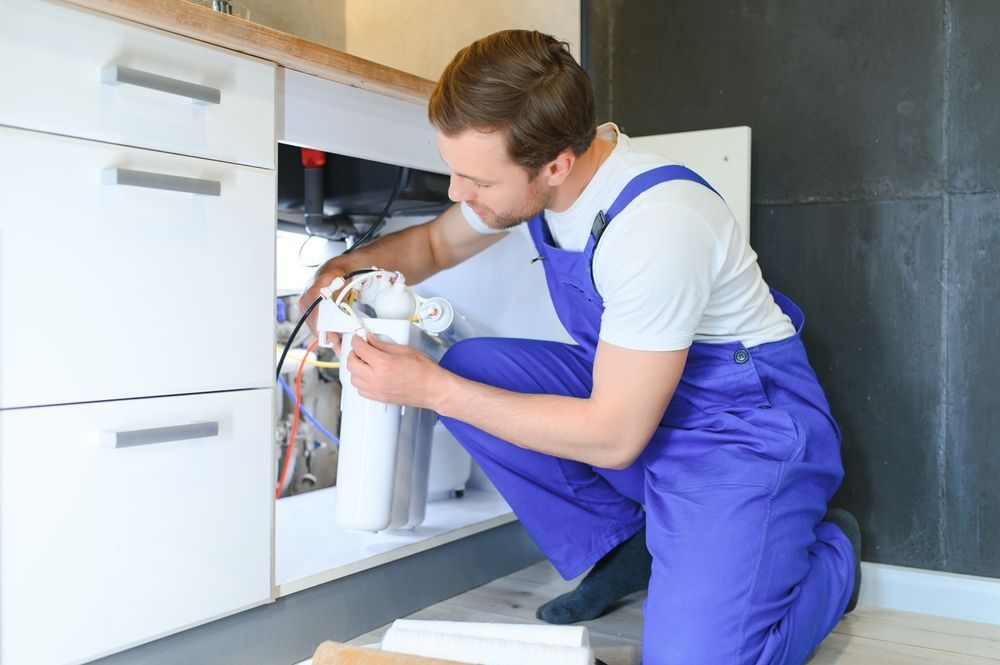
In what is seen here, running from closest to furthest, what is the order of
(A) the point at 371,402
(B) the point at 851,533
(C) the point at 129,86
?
(C) the point at 129,86 < (A) the point at 371,402 < (B) the point at 851,533

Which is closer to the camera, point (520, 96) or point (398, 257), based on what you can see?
point (520, 96)

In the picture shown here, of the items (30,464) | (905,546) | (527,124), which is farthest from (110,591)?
(905,546)

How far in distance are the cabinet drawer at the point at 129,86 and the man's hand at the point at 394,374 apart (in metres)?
0.31

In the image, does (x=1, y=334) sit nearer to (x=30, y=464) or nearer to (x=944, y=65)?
(x=30, y=464)

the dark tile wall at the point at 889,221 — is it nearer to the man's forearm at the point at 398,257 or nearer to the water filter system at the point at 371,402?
the man's forearm at the point at 398,257

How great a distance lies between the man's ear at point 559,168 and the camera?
1253mm

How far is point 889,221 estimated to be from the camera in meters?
1.64

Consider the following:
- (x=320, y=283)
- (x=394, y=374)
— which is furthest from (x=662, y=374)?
(x=320, y=283)

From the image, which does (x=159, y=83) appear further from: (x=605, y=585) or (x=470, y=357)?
(x=605, y=585)

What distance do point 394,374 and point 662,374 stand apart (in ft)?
1.24

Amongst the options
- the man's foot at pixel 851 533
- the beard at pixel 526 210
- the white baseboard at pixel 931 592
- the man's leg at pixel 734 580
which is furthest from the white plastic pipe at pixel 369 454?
the white baseboard at pixel 931 592

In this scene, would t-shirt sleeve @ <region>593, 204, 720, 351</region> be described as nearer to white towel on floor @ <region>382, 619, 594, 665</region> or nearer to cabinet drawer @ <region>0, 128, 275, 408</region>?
white towel on floor @ <region>382, 619, 594, 665</region>

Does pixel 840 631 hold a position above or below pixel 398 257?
below

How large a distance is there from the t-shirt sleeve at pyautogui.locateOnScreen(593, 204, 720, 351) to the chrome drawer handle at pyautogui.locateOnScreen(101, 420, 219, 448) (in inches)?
20.9
